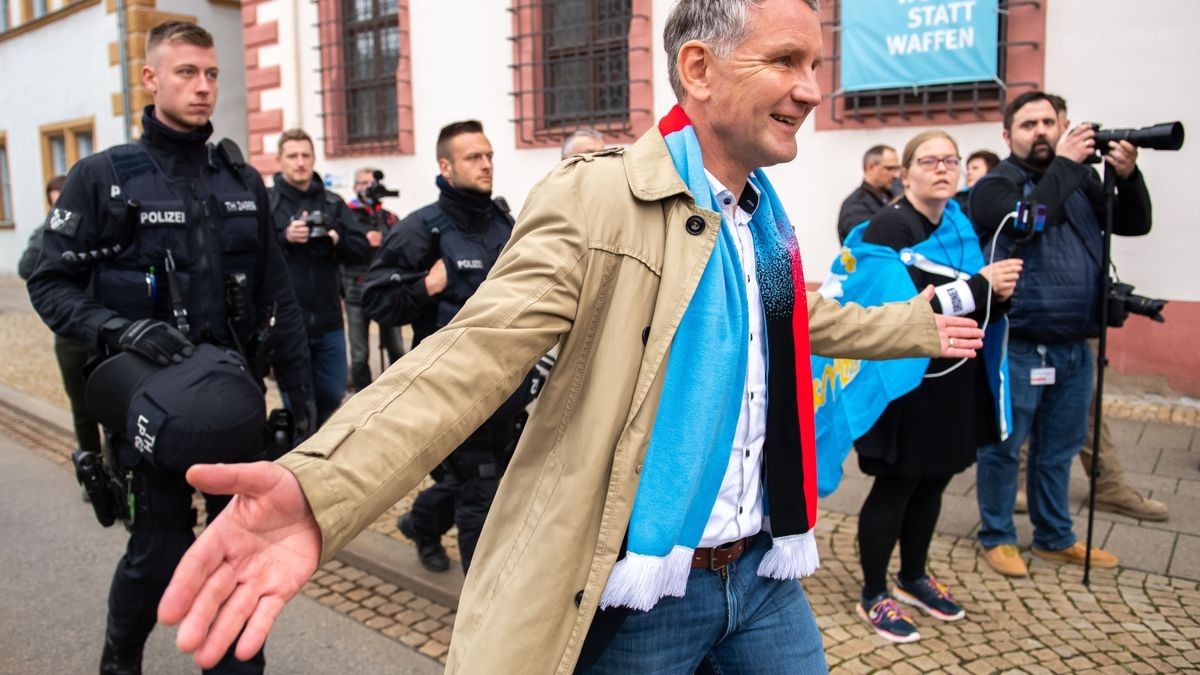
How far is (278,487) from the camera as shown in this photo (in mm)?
1242

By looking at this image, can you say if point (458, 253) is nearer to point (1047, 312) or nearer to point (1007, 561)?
point (1047, 312)

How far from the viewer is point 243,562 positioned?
1.24 m

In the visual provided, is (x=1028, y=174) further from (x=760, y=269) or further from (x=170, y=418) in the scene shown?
(x=170, y=418)

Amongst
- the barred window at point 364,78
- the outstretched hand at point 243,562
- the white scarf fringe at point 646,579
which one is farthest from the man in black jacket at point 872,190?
the barred window at point 364,78

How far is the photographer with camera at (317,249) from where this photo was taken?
18.4ft

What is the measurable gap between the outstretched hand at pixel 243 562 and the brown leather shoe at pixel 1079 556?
4064 mm

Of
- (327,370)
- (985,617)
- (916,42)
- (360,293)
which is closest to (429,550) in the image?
(327,370)

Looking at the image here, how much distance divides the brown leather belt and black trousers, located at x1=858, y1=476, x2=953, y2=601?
6.82ft

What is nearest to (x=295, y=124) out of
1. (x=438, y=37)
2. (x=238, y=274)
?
(x=438, y=37)

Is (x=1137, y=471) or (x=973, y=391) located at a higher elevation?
(x=973, y=391)

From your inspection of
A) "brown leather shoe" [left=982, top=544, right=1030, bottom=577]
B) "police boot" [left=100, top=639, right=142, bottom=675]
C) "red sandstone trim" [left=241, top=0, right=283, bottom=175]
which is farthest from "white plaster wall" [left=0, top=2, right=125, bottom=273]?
"brown leather shoe" [left=982, top=544, right=1030, bottom=577]

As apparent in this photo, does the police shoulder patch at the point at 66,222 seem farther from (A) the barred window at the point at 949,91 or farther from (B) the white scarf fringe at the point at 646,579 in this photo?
(A) the barred window at the point at 949,91

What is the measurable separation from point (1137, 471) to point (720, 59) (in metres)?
5.06

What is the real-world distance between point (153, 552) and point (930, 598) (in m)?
2.83
